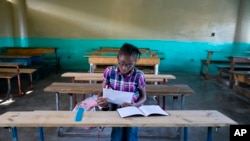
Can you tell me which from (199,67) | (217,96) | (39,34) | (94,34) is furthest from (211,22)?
(39,34)

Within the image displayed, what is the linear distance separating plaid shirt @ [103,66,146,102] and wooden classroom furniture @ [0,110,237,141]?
0.88 feet

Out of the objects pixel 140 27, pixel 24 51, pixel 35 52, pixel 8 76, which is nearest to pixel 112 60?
pixel 8 76

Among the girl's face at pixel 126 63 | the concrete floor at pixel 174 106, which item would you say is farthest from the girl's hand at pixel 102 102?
the concrete floor at pixel 174 106

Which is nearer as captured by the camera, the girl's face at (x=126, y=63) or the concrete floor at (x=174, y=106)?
the girl's face at (x=126, y=63)

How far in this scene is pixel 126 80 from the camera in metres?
1.73

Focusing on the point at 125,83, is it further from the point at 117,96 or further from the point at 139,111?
the point at 139,111

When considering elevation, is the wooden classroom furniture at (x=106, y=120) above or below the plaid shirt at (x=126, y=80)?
below

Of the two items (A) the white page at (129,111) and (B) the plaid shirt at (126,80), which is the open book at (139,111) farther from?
(B) the plaid shirt at (126,80)

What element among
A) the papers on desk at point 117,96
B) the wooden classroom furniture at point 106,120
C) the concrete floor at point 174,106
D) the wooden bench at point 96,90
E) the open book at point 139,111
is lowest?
the concrete floor at point 174,106

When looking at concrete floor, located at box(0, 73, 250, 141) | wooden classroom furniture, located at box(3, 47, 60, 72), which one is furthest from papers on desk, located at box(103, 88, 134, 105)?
wooden classroom furniture, located at box(3, 47, 60, 72)

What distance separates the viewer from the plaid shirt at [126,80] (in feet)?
5.68

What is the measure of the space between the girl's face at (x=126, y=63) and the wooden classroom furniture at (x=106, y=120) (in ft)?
1.19

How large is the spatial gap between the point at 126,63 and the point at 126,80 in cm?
18

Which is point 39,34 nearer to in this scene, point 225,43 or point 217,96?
point 217,96
